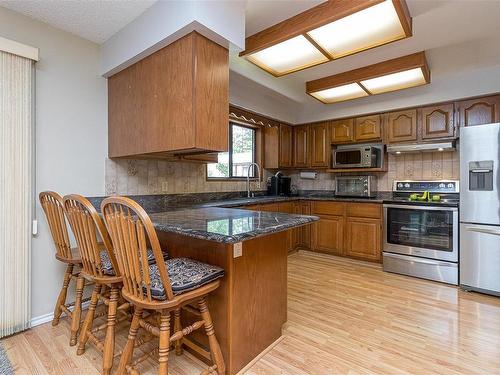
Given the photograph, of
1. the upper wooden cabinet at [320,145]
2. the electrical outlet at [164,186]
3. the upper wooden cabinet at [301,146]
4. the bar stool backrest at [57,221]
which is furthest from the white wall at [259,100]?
the bar stool backrest at [57,221]

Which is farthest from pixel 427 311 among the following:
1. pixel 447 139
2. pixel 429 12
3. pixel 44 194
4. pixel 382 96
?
pixel 44 194

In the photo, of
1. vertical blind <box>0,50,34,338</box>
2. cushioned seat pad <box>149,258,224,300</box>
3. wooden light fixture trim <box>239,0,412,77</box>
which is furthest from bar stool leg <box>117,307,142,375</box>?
wooden light fixture trim <box>239,0,412,77</box>

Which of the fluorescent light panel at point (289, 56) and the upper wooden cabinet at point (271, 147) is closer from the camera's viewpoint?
the fluorescent light panel at point (289, 56)

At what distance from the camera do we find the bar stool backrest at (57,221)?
1933 mm

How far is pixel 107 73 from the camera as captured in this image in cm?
253

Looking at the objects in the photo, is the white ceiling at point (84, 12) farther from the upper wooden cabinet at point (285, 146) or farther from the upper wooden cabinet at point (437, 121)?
the upper wooden cabinet at point (437, 121)

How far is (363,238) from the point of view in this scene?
12.5 feet

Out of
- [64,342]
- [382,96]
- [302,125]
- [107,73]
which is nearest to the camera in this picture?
[64,342]

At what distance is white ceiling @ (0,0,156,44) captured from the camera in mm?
1993

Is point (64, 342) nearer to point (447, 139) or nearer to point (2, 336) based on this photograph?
point (2, 336)

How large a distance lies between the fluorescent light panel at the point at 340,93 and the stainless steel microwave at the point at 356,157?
786 mm

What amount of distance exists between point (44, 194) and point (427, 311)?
3337mm

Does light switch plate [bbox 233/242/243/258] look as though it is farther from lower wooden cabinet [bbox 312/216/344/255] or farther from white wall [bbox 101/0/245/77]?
lower wooden cabinet [bbox 312/216/344/255]

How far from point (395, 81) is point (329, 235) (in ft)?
7.44
